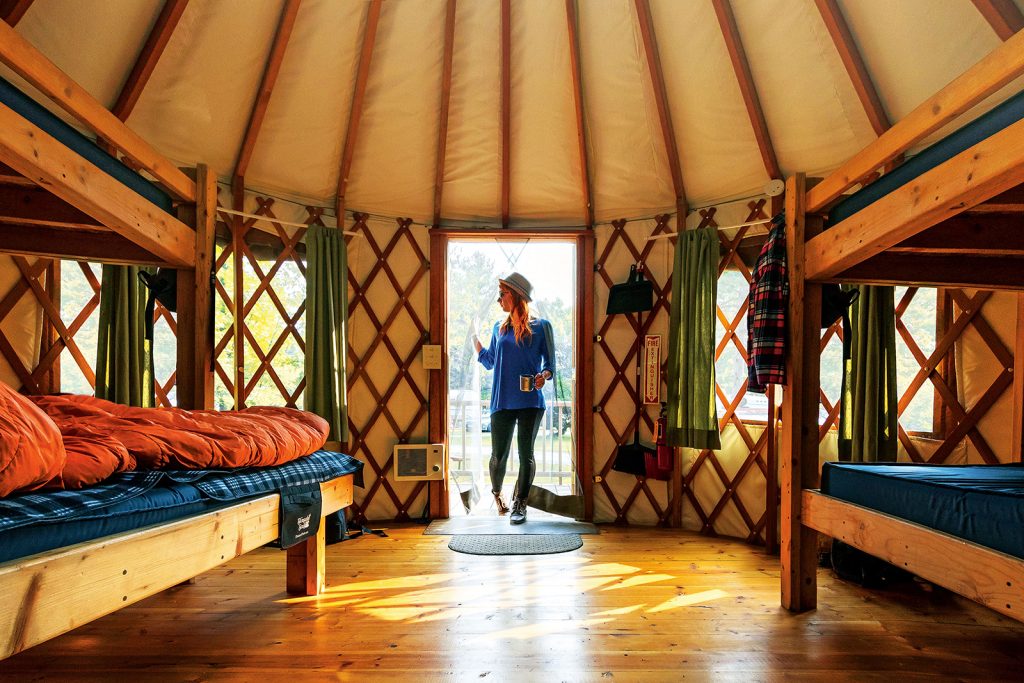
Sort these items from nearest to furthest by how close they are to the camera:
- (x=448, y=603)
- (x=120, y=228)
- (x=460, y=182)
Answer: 1. (x=120, y=228)
2. (x=448, y=603)
3. (x=460, y=182)

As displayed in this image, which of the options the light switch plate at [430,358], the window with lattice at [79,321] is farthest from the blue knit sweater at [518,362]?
the window with lattice at [79,321]

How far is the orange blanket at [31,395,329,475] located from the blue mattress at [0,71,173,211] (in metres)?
0.66

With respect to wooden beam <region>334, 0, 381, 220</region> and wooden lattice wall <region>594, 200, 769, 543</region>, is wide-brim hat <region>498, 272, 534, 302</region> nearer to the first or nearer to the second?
wooden lattice wall <region>594, 200, 769, 543</region>

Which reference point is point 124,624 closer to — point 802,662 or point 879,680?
point 802,662

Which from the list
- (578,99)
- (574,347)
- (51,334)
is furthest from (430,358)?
(51,334)

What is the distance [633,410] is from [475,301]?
4.88 ft

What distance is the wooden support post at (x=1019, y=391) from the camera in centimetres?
217

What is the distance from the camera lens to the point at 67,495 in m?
1.13

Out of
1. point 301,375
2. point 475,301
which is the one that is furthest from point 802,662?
point 475,301

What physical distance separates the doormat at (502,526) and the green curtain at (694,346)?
0.73m

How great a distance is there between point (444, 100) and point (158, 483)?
231cm

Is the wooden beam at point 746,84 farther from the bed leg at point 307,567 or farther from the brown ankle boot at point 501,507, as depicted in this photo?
the bed leg at point 307,567

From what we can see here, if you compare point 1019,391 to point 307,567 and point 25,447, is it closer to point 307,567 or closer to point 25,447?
point 307,567

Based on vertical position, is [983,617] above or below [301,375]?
below
